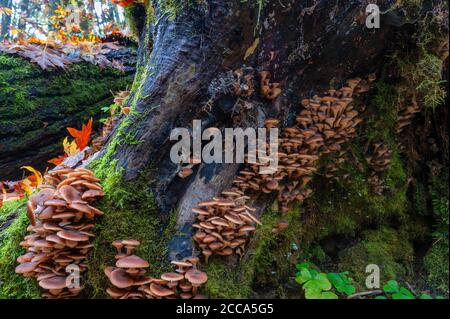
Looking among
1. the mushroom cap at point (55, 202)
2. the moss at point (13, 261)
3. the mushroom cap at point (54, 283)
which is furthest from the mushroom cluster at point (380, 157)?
the moss at point (13, 261)

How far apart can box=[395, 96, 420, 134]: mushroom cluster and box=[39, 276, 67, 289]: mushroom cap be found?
14.0ft

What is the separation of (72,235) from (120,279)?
1.71 feet

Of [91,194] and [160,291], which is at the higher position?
[91,194]

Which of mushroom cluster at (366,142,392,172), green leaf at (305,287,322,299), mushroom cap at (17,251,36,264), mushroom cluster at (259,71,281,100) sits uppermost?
mushroom cluster at (259,71,281,100)

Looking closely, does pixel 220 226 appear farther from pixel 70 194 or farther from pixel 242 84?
pixel 242 84

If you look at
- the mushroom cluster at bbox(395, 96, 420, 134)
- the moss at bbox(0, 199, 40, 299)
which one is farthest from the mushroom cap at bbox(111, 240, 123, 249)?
the mushroom cluster at bbox(395, 96, 420, 134)

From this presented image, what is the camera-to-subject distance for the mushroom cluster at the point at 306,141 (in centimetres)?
331

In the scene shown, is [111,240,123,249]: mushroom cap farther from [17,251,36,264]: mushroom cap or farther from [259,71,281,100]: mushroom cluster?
[259,71,281,100]: mushroom cluster

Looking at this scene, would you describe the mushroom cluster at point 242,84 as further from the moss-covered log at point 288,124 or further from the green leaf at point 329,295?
the green leaf at point 329,295

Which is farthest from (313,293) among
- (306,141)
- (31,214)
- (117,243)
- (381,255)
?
(31,214)

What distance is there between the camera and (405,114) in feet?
14.1

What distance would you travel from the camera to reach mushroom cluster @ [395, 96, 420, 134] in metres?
4.21

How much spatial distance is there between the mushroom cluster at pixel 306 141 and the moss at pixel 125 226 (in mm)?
887
